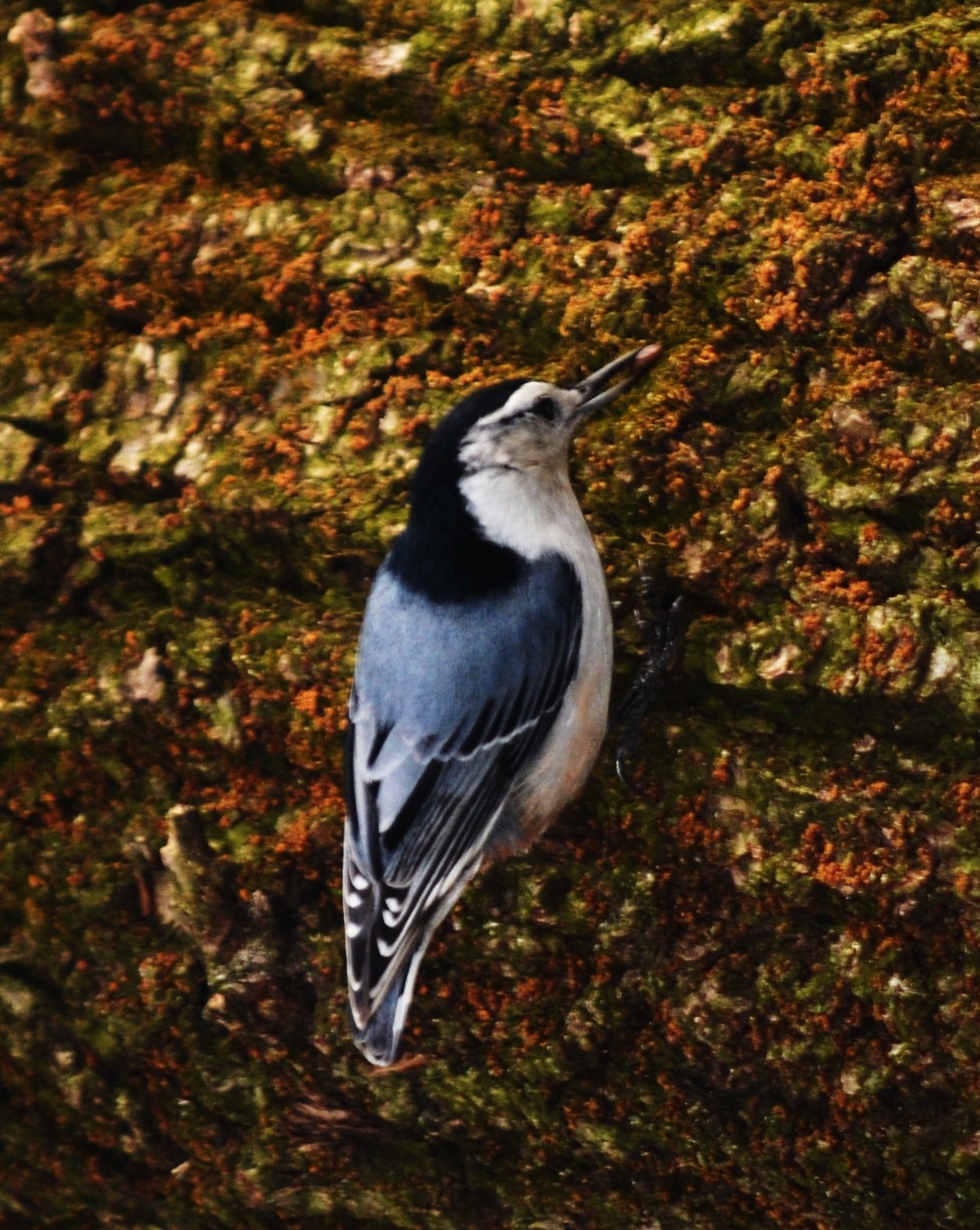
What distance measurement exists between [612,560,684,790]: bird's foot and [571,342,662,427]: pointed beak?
45cm

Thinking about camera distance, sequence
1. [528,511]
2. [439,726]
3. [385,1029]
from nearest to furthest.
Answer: [385,1029] → [439,726] → [528,511]

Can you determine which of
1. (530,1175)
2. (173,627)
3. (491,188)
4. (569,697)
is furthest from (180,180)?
(530,1175)

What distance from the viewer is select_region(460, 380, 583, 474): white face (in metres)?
3.31

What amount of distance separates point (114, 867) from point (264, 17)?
2.35m

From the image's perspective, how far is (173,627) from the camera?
3707mm

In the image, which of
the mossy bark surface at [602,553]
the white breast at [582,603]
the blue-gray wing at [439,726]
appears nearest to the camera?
the mossy bark surface at [602,553]

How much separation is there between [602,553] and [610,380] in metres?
0.42

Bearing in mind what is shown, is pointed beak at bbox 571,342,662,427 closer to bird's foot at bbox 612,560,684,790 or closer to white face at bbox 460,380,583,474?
white face at bbox 460,380,583,474

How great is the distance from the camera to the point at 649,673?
10.9 ft

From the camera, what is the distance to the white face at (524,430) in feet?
10.8

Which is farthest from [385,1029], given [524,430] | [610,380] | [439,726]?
[610,380]

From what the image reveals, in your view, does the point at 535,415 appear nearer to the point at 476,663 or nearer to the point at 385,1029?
the point at 476,663

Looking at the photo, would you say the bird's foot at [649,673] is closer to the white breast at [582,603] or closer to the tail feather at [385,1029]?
the white breast at [582,603]

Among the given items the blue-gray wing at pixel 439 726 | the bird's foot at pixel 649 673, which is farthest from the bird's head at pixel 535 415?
the bird's foot at pixel 649 673
